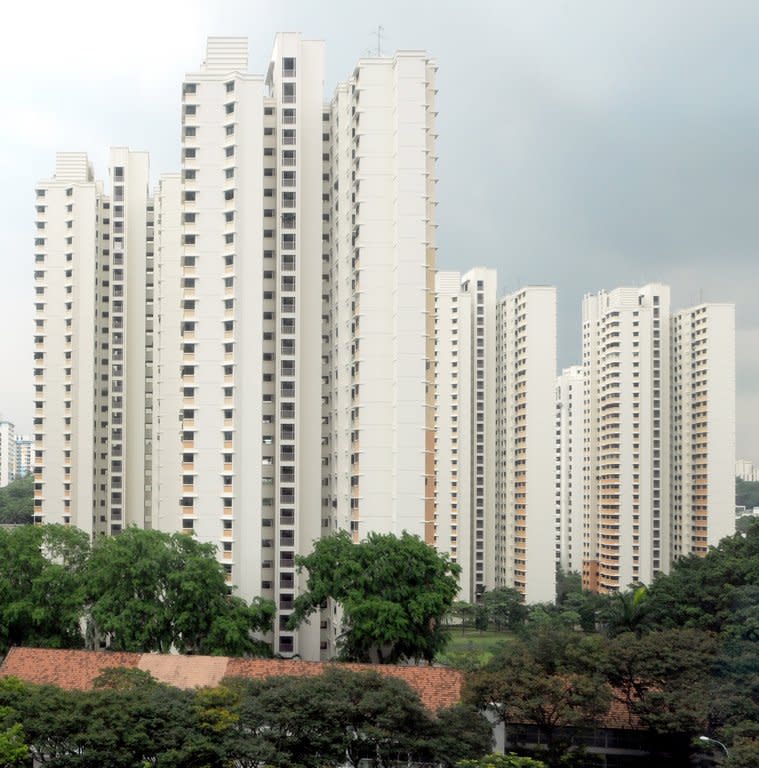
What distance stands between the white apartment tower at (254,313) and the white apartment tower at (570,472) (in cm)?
3319

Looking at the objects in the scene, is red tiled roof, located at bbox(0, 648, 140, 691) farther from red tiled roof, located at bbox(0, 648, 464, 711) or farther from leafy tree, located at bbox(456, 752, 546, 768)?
leafy tree, located at bbox(456, 752, 546, 768)

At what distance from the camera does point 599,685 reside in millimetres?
17000

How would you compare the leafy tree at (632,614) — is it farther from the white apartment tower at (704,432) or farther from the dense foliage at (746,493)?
the white apartment tower at (704,432)

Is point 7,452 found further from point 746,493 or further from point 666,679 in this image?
point 666,679

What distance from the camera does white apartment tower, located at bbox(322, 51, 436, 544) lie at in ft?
86.6

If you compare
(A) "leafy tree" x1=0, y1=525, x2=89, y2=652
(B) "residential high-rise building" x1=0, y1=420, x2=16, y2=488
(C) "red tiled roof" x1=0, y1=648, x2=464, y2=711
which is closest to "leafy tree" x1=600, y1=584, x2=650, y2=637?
(C) "red tiled roof" x1=0, y1=648, x2=464, y2=711

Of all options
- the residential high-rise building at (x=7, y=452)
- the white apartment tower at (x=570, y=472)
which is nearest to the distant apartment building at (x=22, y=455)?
the residential high-rise building at (x=7, y=452)

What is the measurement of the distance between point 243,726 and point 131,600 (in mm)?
7630

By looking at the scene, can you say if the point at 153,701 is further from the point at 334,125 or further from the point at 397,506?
the point at 334,125

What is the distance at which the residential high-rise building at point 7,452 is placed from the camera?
332 feet

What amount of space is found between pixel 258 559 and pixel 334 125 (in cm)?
1443

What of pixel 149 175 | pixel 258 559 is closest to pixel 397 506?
pixel 258 559

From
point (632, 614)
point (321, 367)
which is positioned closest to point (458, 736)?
point (632, 614)

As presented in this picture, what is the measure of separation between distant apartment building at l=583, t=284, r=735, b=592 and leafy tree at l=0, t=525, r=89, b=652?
3305cm
